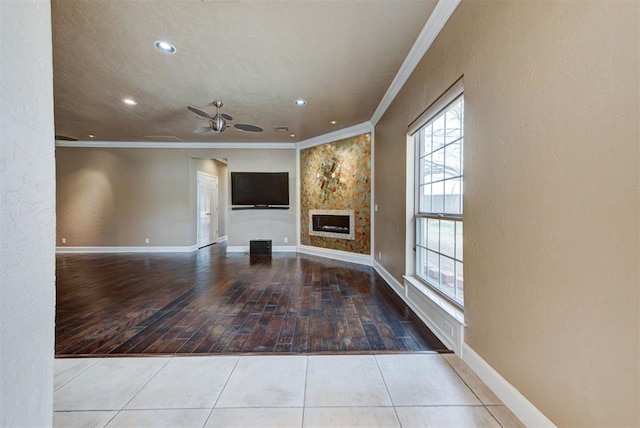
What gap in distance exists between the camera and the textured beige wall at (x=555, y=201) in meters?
0.94

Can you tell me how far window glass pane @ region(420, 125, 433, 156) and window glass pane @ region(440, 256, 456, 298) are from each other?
45.1 inches

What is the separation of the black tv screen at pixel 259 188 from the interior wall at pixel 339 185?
1.54ft

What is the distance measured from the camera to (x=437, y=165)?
104 inches

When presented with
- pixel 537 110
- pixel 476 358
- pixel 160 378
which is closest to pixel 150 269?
pixel 160 378

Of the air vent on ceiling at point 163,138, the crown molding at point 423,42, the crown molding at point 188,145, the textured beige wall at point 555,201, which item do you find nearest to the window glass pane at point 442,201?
the textured beige wall at point 555,201

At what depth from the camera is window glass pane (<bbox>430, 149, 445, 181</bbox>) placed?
254cm

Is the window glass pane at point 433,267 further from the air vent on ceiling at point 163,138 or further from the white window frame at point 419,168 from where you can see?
the air vent on ceiling at point 163,138

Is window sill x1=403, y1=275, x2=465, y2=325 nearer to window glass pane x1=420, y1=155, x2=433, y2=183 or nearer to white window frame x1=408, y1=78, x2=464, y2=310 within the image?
white window frame x1=408, y1=78, x2=464, y2=310

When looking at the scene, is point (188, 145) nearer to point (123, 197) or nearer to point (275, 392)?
point (123, 197)

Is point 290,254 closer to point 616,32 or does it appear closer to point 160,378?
point 160,378

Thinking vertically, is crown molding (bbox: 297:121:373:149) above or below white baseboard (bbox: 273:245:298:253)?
above

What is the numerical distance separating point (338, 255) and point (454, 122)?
3.94 metres

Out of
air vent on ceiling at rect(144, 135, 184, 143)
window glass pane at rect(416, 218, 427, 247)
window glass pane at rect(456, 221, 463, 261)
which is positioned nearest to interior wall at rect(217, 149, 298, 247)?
air vent on ceiling at rect(144, 135, 184, 143)

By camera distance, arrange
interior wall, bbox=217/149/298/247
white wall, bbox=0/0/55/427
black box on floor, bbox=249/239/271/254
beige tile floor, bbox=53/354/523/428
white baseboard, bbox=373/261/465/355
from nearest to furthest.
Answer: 1. white wall, bbox=0/0/55/427
2. beige tile floor, bbox=53/354/523/428
3. white baseboard, bbox=373/261/465/355
4. black box on floor, bbox=249/239/271/254
5. interior wall, bbox=217/149/298/247
